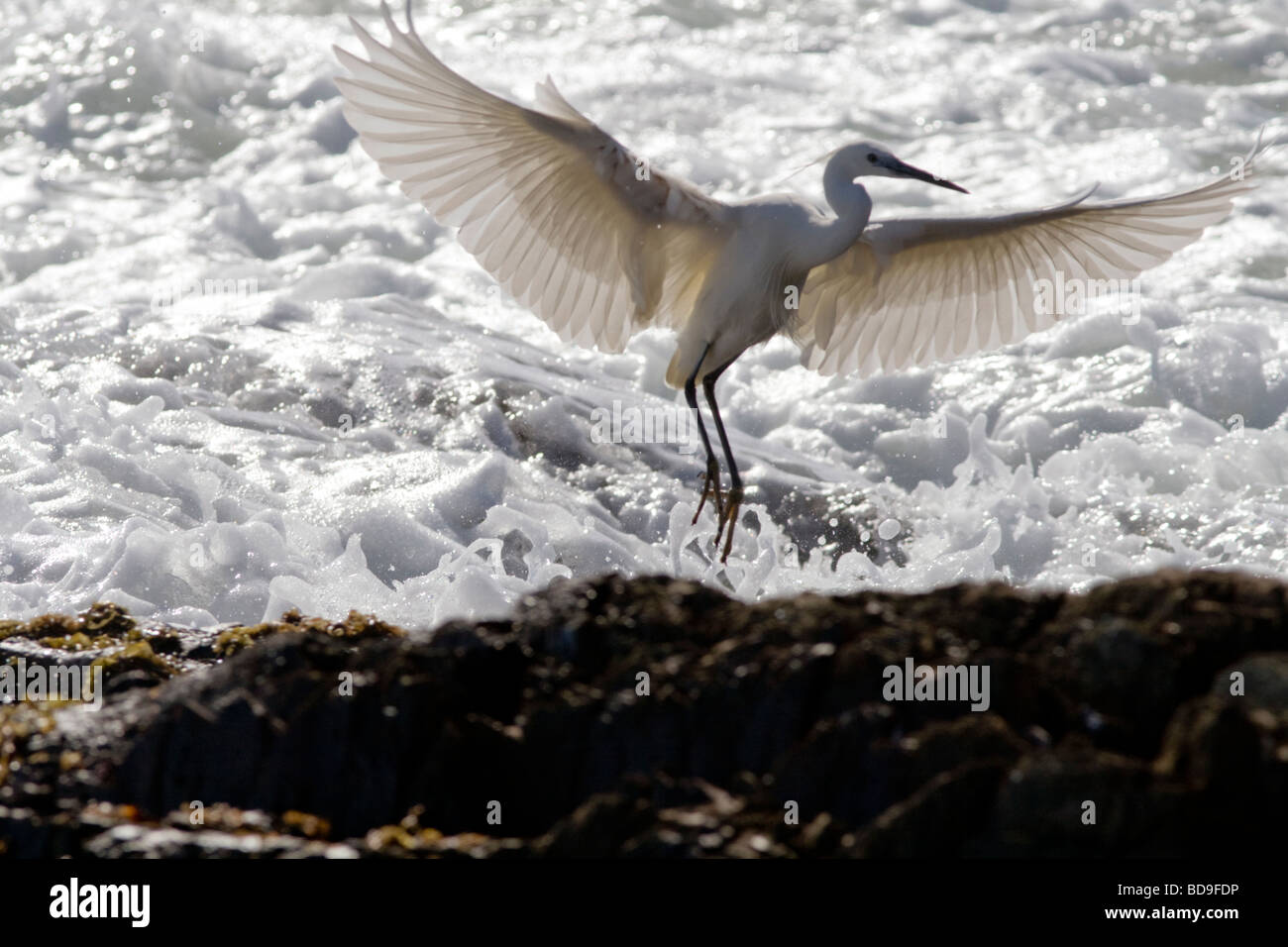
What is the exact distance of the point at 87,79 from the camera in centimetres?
1544

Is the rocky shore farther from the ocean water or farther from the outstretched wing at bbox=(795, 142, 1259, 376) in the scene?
the outstretched wing at bbox=(795, 142, 1259, 376)

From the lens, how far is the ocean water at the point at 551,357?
771cm

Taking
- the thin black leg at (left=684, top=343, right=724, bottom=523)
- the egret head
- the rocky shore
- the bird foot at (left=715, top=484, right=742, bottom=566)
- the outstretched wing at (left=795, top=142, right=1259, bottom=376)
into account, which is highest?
the egret head

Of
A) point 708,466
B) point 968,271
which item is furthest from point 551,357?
point 968,271

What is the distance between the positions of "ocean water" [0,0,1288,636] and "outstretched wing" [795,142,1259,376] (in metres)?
0.71

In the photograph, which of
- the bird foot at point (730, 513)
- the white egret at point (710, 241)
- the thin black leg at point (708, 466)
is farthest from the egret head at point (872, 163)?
the bird foot at point (730, 513)

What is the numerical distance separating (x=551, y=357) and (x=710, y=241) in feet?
14.6

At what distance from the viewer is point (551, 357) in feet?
35.8

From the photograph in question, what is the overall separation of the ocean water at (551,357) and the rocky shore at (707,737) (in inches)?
119

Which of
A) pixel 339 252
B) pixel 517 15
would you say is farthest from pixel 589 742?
pixel 517 15

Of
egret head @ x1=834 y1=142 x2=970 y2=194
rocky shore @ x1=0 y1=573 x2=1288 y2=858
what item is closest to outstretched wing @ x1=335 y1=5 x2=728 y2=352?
egret head @ x1=834 y1=142 x2=970 y2=194

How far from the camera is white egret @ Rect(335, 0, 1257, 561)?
5.80 metres

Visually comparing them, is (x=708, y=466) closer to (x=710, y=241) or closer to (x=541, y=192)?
(x=710, y=241)

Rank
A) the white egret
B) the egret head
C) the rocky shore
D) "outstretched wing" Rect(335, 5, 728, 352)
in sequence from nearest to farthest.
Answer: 1. the rocky shore
2. "outstretched wing" Rect(335, 5, 728, 352)
3. the white egret
4. the egret head
